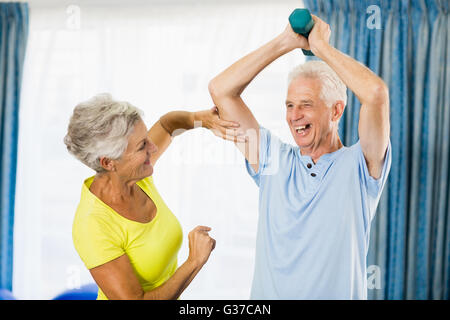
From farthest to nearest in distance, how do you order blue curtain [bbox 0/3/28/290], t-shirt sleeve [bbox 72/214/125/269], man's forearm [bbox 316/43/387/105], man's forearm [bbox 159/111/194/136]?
blue curtain [bbox 0/3/28/290], man's forearm [bbox 159/111/194/136], t-shirt sleeve [bbox 72/214/125/269], man's forearm [bbox 316/43/387/105]

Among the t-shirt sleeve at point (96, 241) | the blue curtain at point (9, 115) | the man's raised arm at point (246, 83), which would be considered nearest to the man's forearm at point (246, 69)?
the man's raised arm at point (246, 83)

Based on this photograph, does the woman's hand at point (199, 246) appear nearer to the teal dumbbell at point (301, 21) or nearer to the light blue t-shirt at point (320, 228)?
the light blue t-shirt at point (320, 228)

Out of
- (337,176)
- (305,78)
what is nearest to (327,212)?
(337,176)

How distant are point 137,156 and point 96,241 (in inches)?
9.3

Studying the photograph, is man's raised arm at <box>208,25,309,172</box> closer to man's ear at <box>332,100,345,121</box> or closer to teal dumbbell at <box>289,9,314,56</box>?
teal dumbbell at <box>289,9,314,56</box>

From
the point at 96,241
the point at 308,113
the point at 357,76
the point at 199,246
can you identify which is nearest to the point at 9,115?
the point at 96,241

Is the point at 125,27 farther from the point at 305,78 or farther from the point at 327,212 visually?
the point at 327,212

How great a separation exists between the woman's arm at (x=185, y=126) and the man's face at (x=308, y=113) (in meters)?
0.16

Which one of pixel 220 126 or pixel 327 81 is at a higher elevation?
pixel 327 81

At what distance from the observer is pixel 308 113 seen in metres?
1.12

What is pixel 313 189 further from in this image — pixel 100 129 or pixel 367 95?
pixel 100 129

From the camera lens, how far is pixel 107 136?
108cm

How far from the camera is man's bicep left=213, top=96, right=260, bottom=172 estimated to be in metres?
1.16

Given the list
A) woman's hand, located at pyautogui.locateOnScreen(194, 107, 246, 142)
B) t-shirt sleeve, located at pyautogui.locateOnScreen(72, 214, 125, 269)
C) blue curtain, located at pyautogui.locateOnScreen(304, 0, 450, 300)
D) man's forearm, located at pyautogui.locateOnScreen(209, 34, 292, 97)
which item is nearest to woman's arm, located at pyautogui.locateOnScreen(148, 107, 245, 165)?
woman's hand, located at pyautogui.locateOnScreen(194, 107, 246, 142)
